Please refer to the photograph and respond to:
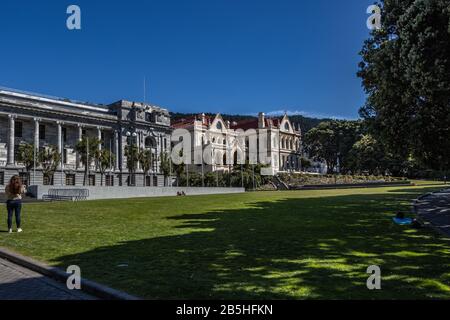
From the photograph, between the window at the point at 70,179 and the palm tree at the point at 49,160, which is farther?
the window at the point at 70,179

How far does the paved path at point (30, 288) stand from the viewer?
628cm

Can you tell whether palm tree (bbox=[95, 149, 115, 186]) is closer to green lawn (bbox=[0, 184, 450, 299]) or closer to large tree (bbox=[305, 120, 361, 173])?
green lawn (bbox=[0, 184, 450, 299])

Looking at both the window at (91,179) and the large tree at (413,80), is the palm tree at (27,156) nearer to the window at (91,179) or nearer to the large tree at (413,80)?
the window at (91,179)

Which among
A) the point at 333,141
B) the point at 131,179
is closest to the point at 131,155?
the point at 131,179

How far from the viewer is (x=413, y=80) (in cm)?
1296

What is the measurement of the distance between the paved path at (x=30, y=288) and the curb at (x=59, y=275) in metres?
0.10

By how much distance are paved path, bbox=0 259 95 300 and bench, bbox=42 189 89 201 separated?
104 ft

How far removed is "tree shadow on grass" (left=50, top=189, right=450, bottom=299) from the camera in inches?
238

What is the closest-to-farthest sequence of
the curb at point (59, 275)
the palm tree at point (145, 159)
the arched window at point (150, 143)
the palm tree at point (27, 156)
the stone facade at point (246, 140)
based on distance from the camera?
the curb at point (59, 275), the palm tree at point (27, 156), the palm tree at point (145, 159), the arched window at point (150, 143), the stone facade at point (246, 140)

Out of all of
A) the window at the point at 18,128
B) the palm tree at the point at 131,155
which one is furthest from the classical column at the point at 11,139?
the palm tree at the point at 131,155

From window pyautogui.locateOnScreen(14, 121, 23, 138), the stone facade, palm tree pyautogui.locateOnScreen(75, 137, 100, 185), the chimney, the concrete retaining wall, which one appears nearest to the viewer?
the concrete retaining wall

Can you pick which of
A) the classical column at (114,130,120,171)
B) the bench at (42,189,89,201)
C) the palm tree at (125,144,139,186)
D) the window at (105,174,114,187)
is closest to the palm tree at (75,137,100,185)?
the window at (105,174,114,187)

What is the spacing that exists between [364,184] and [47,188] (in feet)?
175

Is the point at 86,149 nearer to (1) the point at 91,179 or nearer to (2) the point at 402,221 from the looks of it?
(1) the point at 91,179
